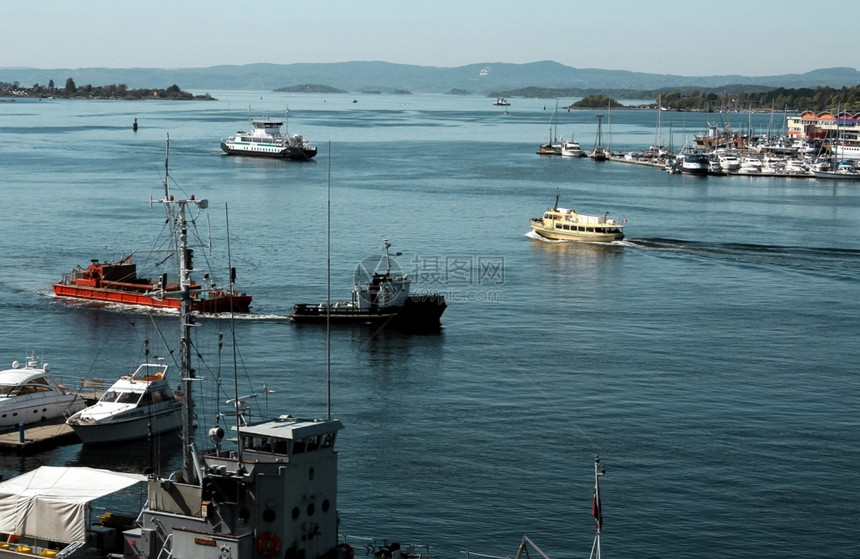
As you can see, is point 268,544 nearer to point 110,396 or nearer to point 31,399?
point 110,396

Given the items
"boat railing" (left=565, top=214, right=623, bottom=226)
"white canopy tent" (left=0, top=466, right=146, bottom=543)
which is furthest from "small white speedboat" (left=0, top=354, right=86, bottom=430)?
"boat railing" (left=565, top=214, right=623, bottom=226)

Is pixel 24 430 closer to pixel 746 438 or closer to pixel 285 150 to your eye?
pixel 746 438

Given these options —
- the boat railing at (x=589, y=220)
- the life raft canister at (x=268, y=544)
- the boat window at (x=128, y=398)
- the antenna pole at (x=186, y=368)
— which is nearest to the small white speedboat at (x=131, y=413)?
the boat window at (x=128, y=398)

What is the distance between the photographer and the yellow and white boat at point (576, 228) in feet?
324

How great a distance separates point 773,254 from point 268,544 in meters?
76.7

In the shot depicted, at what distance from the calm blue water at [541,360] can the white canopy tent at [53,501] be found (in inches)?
416

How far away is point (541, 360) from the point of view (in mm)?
58938

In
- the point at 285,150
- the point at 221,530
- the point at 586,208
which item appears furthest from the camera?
the point at 285,150

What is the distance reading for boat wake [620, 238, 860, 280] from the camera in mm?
88394

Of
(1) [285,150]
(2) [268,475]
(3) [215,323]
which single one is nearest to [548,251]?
(3) [215,323]

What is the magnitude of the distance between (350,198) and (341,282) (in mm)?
51928

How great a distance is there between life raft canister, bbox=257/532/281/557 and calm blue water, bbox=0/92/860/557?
36.7 ft

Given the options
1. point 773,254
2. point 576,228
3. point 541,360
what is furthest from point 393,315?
point 773,254

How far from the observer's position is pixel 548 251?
3802 inches
